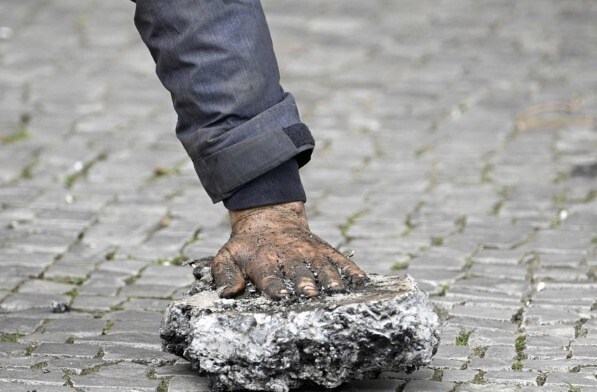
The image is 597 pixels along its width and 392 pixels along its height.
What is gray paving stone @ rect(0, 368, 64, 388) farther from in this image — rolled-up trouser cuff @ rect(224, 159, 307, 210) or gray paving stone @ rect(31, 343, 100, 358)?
rolled-up trouser cuff @ rect(224, 159, 307, 210)

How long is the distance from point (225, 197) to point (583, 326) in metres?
1.21

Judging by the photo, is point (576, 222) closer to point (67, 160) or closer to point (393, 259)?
point (393, 259)

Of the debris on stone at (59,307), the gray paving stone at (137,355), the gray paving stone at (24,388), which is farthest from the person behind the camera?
A: the debris on stone at (59,307)

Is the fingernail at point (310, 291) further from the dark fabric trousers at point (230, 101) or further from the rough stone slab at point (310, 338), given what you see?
the dark fabric trousers at point (230, 101)

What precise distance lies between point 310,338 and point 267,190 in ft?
1.72

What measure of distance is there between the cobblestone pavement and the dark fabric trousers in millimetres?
556

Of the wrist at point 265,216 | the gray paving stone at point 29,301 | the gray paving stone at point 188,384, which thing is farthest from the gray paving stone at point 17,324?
the wrist at point 265,216

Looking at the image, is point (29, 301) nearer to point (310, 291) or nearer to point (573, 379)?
point (310, 291)

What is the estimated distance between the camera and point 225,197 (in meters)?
3.21

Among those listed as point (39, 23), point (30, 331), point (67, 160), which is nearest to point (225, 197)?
point (30, 331)

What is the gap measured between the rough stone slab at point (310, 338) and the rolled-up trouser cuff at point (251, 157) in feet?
1.19

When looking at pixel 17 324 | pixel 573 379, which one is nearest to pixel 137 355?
pixel 17 324

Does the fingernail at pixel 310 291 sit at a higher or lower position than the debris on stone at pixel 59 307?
higher

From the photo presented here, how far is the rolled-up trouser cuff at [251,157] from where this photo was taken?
3.11m
